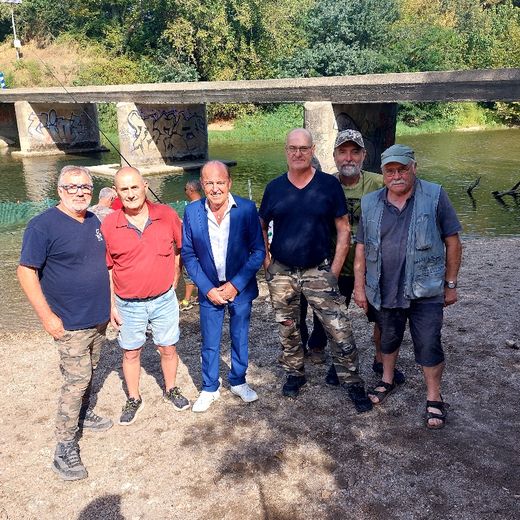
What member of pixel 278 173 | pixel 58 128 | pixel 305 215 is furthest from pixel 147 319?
pixel 58 128

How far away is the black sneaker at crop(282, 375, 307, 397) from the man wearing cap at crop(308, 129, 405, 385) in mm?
294

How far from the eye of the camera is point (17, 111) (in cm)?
2961

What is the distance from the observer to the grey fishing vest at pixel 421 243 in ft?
12.5

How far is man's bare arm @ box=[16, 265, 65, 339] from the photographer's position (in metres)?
3.43

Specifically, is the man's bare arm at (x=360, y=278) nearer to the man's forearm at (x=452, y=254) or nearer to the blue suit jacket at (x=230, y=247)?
the man's forearm at (x=452, y=254)

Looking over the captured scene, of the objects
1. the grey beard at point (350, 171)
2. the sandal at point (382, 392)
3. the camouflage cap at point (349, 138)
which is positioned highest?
the camouflage cap at point (349, 138)

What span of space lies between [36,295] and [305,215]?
1954 mm

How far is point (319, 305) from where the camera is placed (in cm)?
426

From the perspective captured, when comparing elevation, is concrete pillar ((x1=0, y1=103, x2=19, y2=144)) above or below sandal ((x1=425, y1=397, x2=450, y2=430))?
below

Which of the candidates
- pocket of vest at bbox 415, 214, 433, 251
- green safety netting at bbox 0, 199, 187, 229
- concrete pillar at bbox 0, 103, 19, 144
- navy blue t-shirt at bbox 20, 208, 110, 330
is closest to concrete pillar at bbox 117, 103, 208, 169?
green safety netting at bbox 0, 199, 187, 229

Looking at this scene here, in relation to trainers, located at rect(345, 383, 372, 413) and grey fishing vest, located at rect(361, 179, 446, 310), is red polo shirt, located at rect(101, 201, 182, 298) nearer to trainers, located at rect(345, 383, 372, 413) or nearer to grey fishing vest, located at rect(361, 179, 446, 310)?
grey fishing vest, located at rect(361, 179, 446, 310)

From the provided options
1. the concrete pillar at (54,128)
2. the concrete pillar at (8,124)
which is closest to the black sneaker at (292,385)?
the concrete pillar at (54,128)

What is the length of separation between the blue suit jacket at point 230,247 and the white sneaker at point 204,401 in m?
0.83

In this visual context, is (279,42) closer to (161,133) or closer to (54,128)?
(54,128)
